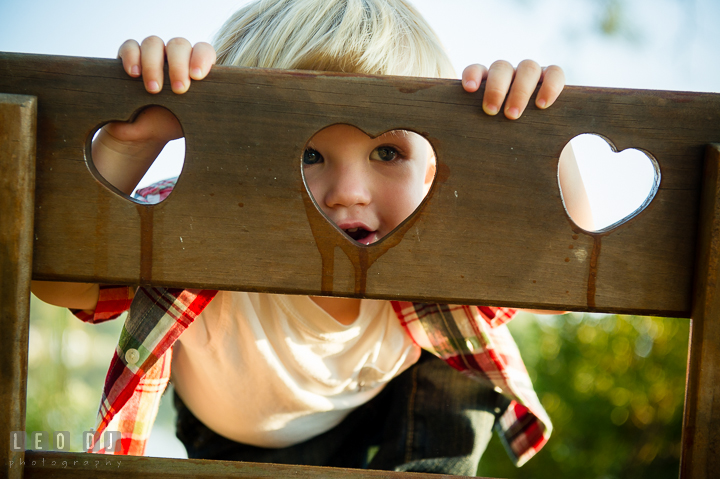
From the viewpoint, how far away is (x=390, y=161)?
1.08m

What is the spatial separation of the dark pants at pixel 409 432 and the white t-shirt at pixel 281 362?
39 mm

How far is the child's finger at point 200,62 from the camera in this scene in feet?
2.22

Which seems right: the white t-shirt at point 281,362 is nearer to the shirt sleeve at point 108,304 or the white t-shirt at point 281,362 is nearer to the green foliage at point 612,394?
the shirt sleeve at point 108,304

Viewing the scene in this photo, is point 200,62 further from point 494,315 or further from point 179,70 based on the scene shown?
point 494,315

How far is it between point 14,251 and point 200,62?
1.01 ft

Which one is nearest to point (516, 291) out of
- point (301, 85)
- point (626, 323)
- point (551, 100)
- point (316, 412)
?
point (551, 100)

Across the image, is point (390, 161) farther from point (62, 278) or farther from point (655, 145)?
point (62, 278)

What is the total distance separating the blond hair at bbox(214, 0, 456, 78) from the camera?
1055mm

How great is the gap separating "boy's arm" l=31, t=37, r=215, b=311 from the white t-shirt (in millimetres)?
264

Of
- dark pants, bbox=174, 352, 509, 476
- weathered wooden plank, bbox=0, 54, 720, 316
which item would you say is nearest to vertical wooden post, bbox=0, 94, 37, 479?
weathered wooden plank, bbox=0, 54, 720, 316

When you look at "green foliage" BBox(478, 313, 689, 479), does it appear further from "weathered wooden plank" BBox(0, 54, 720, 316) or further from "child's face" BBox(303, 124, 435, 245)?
"weathered wooden plank" BBox(0, 54, 720, 316)

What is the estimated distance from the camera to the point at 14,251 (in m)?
0.67

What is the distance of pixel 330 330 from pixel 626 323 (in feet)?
6.11

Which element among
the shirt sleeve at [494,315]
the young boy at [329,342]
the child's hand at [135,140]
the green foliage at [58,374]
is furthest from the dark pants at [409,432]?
the green foliage at [58,374]
